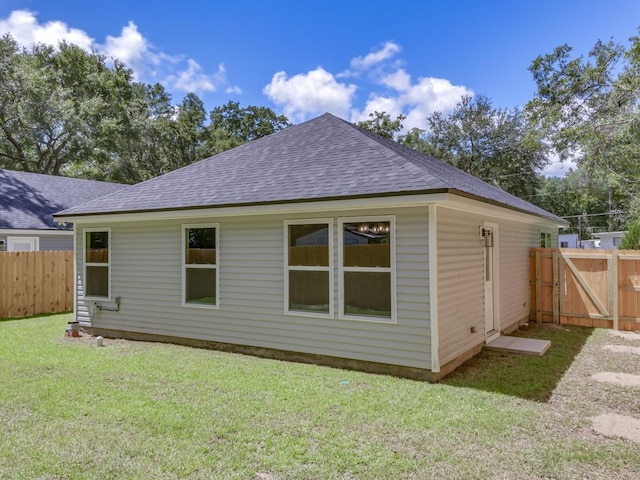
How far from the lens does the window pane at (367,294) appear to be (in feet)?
18.5


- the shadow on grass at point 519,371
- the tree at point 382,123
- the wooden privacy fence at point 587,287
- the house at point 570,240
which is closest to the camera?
the shadow on grass at point 519,371

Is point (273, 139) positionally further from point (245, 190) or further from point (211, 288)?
point (211, 288)

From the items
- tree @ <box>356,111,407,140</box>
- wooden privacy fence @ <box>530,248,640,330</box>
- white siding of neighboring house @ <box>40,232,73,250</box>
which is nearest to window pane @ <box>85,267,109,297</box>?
white siding of neighboring house @ <box>40,232,73,250</box>

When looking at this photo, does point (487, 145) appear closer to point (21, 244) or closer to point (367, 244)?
point (367, 244)

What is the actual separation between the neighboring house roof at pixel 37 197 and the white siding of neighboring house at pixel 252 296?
6481mm

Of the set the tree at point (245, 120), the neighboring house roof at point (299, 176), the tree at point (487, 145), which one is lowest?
the neighboring house roof at point (299, 176)

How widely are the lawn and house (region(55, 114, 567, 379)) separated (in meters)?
0.71

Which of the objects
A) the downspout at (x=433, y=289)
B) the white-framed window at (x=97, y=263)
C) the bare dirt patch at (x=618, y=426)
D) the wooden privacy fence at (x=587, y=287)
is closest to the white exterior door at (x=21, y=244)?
the white-framed window at (x=97, y=263)

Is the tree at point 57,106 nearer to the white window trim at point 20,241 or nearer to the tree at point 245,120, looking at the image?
the tree at point 245,120

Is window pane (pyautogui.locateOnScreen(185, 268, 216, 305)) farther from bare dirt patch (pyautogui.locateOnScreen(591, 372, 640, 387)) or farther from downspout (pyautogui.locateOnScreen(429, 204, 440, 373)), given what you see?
bare dirt patch (pyautogui.locateOnScreen(591, 372, 640, 387))

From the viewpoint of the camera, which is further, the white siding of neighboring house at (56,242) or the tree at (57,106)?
the tree at (57,106)

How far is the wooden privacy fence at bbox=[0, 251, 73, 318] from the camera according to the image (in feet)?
34.4

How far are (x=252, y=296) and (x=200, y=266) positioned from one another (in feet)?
3.93

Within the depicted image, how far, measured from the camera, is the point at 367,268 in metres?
5.79
